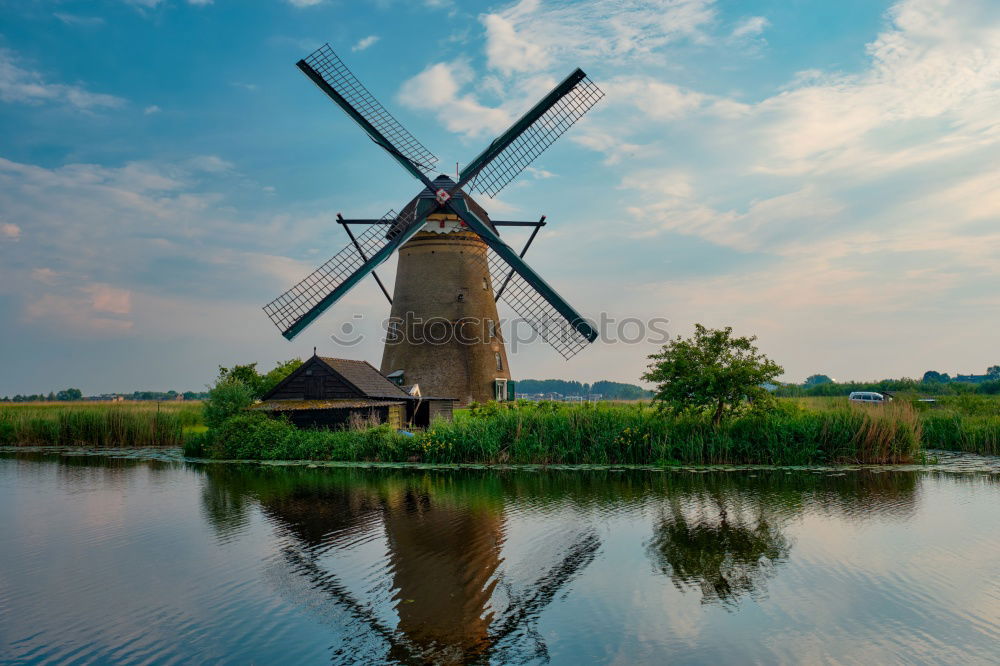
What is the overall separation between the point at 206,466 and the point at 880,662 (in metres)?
17.6

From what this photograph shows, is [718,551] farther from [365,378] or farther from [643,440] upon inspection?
[365,378]

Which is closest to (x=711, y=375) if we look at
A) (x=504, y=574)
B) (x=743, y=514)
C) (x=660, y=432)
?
(x=660, y=432)

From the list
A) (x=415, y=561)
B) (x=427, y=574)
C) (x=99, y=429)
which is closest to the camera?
(x=427, y=574)

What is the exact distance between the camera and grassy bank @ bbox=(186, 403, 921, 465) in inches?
741

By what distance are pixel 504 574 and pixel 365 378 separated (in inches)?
621

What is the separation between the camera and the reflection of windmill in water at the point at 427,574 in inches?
252

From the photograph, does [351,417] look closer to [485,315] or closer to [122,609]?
[485,315]

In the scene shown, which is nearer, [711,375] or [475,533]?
[475,533]

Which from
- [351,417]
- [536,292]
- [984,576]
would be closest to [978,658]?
[984,576]

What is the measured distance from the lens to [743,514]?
12164 mm

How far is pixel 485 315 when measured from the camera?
27.3 meters

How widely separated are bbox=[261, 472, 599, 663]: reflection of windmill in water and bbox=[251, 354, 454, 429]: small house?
7.49 m

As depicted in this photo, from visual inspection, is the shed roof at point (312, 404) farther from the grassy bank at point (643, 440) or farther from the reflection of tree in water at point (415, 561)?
the reflection of tree in water at point (415, 561)

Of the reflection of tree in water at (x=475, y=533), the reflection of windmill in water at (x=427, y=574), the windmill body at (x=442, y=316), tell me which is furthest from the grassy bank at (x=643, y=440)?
the windmill body at (x=442, y=316)
